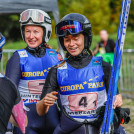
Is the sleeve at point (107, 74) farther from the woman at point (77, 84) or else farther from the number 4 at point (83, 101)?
the number 4 at point (83, 101)

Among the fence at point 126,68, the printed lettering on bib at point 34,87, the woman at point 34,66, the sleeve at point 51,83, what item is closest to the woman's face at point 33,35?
the woman at point 34,66

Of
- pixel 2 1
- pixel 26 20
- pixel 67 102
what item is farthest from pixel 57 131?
pixel 2 1

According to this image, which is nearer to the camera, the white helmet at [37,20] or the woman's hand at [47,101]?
the woman's hand at [47,101]

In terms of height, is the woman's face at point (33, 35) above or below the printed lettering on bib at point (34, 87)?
above

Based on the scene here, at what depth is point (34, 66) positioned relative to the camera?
408cm

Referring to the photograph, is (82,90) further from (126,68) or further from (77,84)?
(126,68)

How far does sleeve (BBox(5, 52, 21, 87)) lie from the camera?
3873mm

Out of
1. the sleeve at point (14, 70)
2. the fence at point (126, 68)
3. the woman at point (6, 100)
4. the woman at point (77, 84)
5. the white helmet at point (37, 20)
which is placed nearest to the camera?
the woman at point (6, 100)

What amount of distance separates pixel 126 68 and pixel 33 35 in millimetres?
9212

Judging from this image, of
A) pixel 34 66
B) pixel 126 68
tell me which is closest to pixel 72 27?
pixel 34 66

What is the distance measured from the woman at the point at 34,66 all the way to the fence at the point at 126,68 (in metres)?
7.84

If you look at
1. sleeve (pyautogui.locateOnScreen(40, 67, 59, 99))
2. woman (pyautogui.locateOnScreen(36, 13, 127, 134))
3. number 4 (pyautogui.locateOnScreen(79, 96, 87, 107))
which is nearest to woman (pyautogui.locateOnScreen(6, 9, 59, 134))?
woman (pyautogui.locateOnScreen(36, 13, 127, 134))

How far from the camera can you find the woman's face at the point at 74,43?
346 centimetres

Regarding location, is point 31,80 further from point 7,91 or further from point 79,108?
point 7,91
